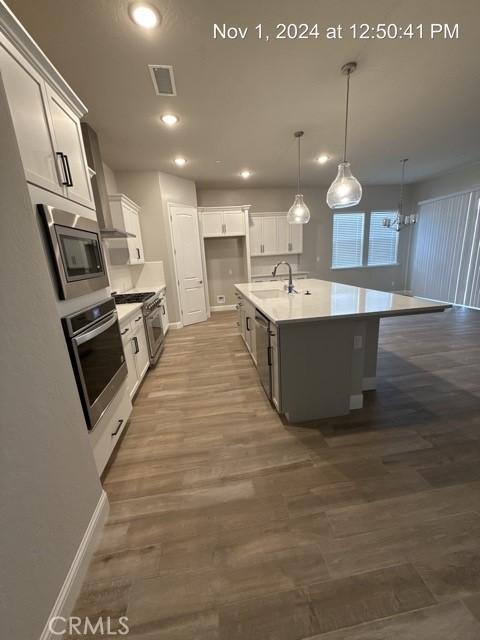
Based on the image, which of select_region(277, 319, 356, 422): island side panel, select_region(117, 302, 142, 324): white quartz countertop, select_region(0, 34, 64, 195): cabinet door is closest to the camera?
select_region(0, 34, 64, 195): cabinet door

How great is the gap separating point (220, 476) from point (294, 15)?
3114mm

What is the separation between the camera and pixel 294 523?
52.1 inches

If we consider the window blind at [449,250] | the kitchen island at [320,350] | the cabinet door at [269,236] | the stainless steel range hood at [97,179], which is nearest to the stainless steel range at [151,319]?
the stainless steel range hood at [97,179]

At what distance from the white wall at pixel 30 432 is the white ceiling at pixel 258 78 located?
4.86 feet

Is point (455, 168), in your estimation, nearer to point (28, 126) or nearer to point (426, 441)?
point (426, 441)

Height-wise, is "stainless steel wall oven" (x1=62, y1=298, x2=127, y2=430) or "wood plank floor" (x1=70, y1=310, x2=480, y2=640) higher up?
"stainless steel wall oven" (x1=62, y1=298, x2=127, y2=430)

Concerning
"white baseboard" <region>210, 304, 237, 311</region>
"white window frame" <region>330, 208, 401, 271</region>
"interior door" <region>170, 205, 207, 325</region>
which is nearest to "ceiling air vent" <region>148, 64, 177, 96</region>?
"interior door" <region>170, 205, 207, 325</region>

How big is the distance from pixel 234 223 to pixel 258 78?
3.43m

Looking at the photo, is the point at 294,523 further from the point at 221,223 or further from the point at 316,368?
the point at 221,223

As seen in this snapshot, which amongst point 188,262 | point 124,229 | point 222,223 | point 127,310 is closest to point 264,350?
point 127,310

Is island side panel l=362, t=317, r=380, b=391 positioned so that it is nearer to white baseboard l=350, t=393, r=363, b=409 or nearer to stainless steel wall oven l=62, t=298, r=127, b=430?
white baseboard l=350, t=393, r=363, b=409

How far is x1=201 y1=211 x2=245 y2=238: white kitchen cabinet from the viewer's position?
5555mm

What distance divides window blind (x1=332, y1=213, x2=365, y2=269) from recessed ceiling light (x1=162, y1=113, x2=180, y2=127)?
507cm

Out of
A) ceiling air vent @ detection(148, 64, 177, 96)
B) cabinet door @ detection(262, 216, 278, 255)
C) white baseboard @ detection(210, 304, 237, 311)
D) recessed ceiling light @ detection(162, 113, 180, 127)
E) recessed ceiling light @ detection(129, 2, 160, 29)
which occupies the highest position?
recessed ceiling light @ detection(162, 113, 180, 127)
